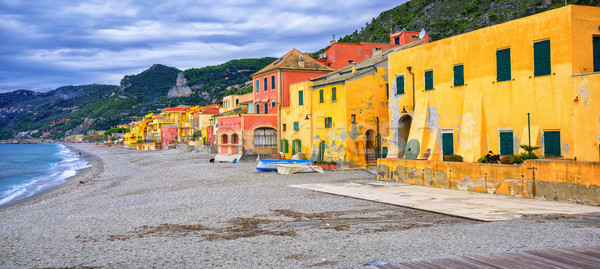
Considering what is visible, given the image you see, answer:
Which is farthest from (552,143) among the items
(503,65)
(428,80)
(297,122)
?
(297,122)

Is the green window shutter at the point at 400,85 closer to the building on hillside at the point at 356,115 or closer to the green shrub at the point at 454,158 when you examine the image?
the building on hillside at the point at 356,115

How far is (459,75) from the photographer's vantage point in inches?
811

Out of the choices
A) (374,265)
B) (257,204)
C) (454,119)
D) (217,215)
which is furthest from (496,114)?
(374,265)

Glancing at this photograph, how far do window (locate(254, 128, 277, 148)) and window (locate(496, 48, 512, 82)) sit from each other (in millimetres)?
23951

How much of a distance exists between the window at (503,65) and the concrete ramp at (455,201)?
5264 millimetres

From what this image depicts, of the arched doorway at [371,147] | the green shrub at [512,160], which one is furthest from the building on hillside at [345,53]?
the green shrub at [512,160]

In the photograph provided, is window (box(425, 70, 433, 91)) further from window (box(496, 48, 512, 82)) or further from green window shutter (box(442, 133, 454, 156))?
window (box(496, 48, 512, 82))

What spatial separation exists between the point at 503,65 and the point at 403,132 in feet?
25.4

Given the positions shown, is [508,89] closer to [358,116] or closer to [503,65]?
[503,65]

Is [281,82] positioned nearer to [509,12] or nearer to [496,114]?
[496,114]

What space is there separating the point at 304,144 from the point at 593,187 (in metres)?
22.9

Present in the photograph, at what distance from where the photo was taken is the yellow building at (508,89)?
1603 centimetres

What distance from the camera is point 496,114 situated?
18.8m

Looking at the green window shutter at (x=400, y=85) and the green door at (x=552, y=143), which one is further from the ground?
the green window shutter at (x=400, y=85)
